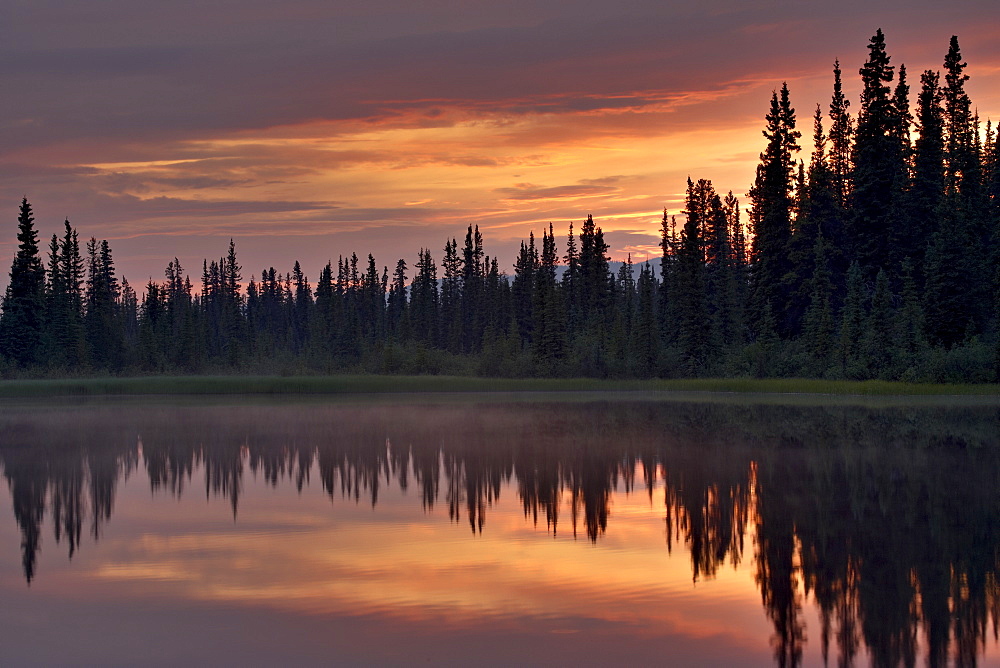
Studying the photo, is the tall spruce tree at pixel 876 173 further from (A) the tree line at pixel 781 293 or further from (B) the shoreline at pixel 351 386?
(B) the shoreline at pixel 351 386

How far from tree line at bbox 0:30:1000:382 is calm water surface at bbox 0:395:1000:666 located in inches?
1434

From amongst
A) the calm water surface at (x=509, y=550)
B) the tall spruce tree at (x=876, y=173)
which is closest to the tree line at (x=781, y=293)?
the tall spruce tree at (x=876, y=173)

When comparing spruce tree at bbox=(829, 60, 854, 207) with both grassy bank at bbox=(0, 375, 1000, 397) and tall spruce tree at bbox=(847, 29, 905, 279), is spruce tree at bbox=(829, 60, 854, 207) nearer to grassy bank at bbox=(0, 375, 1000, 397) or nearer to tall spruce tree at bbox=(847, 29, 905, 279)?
tall spruce tree at bbox=(847, 29, 905, 279)

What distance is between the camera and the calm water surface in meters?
11.0

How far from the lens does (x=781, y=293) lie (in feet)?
278

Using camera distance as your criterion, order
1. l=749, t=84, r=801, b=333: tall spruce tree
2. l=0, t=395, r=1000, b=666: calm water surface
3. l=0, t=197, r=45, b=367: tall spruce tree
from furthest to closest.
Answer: l=0, t=197, r=45, b=367: tall spruce tree → l=749, t=84, r=801, b=333: tall spruce tree → l=0, t=395, r=1000, b=666: calm water surface

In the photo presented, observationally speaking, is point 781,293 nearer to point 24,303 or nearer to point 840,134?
point 840,134

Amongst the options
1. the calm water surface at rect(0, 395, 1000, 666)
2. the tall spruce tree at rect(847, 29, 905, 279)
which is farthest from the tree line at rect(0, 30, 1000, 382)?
the calm water surface at rect(0, 395, 1000, 666)

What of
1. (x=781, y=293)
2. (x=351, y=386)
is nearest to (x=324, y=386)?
(x=351, y=386)

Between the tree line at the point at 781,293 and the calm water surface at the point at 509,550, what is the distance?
3642 centimetres

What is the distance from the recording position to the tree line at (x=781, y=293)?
65.9m

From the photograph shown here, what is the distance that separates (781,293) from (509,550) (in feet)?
241

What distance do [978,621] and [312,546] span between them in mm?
10354

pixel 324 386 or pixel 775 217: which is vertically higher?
pixel 775 217
